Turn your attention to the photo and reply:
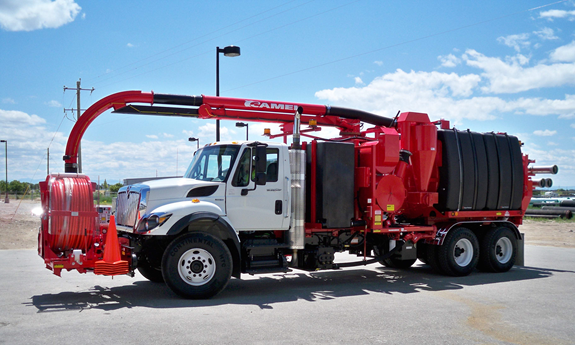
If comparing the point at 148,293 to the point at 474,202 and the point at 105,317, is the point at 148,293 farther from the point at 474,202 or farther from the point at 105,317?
the point at 474,202

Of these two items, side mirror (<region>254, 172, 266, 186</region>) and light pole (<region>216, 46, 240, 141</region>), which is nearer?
side mirror (<region>254, 172, 266, 186</region>)

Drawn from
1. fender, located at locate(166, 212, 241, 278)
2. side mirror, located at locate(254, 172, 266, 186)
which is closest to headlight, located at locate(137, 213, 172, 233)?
fender, located at locate(166, 212, 241, 278)

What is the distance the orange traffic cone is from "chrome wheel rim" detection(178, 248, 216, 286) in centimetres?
93

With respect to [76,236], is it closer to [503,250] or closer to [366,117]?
[366,117]

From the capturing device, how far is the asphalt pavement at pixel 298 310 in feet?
21.0

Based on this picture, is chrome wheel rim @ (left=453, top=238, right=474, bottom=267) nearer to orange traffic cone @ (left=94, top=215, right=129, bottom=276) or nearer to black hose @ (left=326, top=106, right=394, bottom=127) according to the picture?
black hose @ (left=326, top=106, right=394, bottom=127)

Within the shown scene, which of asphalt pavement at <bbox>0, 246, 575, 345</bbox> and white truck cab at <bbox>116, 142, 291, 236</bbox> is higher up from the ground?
white truck cab at <bbox>116, 142, 291, 236</bbox>

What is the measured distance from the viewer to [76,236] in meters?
8.58

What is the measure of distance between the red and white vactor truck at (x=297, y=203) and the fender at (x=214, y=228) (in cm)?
2

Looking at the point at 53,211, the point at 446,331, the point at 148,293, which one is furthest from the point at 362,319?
the point at 53,211

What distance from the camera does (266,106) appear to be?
11.2m

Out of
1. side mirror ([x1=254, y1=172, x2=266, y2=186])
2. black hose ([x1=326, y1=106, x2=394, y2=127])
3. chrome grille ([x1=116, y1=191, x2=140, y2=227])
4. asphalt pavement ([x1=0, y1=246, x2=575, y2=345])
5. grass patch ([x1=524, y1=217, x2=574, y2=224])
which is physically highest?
black hose ([x1=326, y1=106, x2=394, y2=127])

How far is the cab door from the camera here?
30.5 ft

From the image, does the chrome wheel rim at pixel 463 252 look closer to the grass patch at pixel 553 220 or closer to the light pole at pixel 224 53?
the light pole at pixel 224 53
